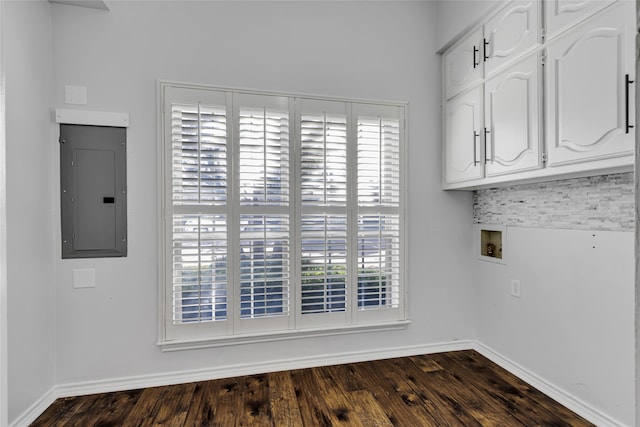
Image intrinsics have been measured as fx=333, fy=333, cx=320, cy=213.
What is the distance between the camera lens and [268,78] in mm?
2404

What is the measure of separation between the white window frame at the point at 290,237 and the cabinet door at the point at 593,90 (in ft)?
3.52

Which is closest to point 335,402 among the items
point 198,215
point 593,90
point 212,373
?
point 212,373

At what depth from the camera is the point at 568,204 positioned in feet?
6.55

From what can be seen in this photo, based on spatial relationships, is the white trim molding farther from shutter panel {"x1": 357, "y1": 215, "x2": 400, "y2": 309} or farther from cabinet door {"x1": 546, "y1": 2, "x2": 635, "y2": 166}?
cabinet door {"x1": 546, "y1": 2, "x2": 635, "y2": 166}

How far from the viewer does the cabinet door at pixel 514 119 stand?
1876mm

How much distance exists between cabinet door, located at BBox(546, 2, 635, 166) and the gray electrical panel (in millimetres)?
2559

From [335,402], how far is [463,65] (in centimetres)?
248

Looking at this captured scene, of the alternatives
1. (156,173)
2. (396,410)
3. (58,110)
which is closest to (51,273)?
(156,173)

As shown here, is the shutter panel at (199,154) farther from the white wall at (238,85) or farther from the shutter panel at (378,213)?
the shutter panel at (378,213)

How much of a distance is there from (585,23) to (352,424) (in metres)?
2.33

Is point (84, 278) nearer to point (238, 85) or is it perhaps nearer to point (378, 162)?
point (238, 85)

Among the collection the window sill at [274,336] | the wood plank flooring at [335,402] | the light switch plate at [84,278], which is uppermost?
the light switch plate at [84,278]

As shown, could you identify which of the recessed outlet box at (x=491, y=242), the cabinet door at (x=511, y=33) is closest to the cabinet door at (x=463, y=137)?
the cabinet door at (x=511, y=33)

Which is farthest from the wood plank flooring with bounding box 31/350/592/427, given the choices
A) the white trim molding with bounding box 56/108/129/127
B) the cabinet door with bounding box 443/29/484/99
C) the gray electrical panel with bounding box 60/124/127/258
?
the cabinet door with bounding box 443/29/484/99
